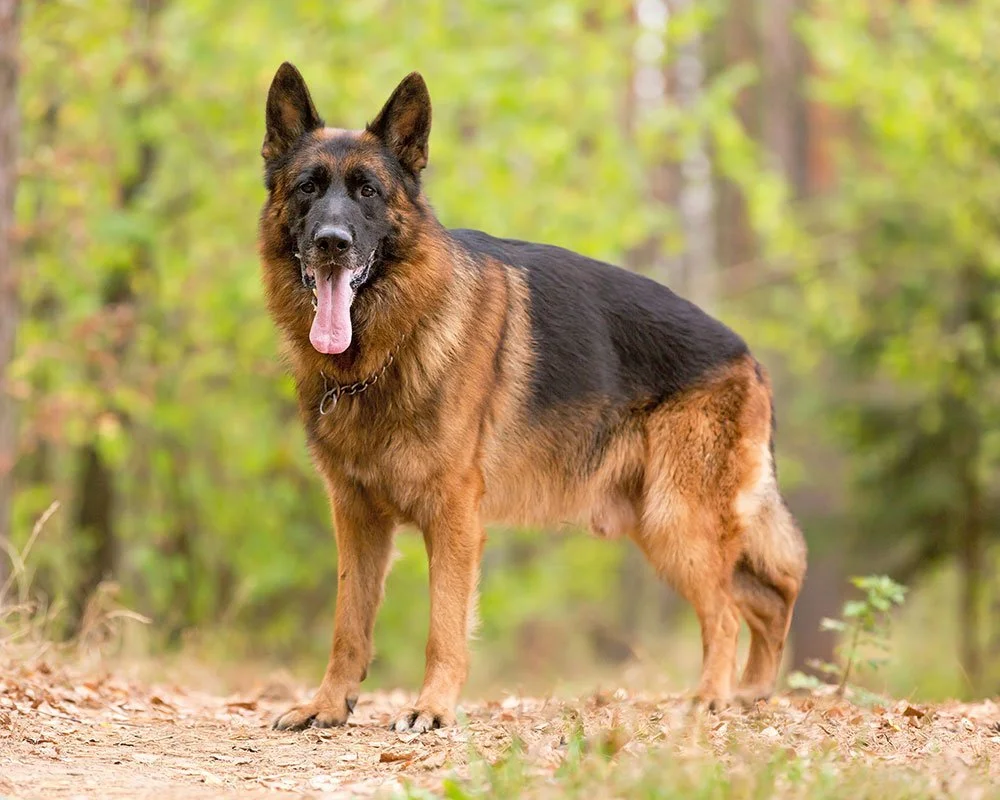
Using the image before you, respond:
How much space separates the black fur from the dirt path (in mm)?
1530

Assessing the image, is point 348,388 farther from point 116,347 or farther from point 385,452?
point 116,347

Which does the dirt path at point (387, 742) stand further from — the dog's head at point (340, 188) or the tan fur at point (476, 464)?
the dog's head at point (340, 188)

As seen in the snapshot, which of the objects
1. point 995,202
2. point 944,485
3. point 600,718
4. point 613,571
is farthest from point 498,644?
point 600,718

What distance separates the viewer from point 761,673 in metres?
6.79

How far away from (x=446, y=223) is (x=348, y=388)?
7543 millimetres

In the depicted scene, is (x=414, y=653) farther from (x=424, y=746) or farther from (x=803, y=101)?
(x=803, y=101)

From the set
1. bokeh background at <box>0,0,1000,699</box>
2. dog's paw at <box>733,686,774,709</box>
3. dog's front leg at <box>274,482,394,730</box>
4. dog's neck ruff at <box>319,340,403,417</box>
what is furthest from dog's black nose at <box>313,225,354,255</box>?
bokeh background at <box>0,0,1000,699</box>

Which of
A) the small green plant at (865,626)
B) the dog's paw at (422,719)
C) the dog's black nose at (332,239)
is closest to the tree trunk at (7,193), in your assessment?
the dog's black nose at (332,239)

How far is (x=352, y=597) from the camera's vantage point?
19.2 ft

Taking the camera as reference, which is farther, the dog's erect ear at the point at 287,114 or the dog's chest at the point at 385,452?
the dog's erect ear at the point at 287,114

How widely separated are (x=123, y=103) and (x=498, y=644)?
1178 centimetres

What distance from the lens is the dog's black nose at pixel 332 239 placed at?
5.30 meters

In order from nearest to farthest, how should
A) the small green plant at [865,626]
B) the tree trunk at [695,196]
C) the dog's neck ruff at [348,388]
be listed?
the dog's neck ruff at [348,388] → the small green plant at [865,626] → the tree trunk at [695,196]

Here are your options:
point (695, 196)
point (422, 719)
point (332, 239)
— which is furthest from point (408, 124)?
point (695, 196)
